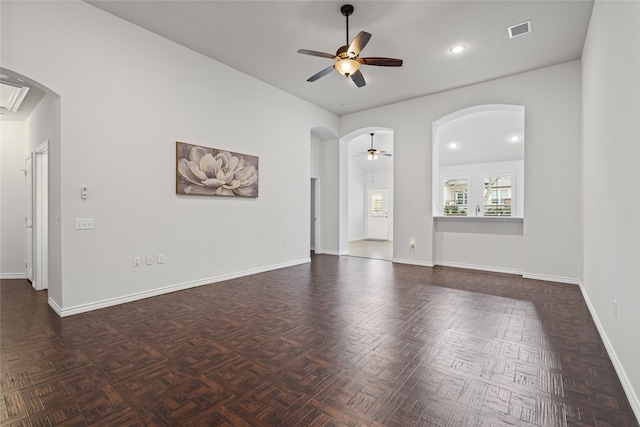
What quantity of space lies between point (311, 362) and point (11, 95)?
17.9 feet

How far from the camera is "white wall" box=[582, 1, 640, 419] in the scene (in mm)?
1838

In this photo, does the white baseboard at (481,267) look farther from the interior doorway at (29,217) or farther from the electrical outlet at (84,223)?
the interior doorway at (29,217)

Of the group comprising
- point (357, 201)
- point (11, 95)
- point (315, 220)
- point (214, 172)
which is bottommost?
point (315, 220)

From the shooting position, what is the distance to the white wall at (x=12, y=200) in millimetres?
5301

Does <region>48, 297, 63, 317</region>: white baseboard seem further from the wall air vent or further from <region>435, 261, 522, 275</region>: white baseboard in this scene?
<region>435, 261, 522, 275</region>: white baseboard

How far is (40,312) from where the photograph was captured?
345 centimetres

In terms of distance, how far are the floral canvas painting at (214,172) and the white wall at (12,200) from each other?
3.42m

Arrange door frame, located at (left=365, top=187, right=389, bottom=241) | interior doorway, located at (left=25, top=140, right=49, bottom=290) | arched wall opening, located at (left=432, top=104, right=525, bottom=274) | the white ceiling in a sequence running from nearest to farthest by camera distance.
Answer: the white ceiling → interior doorway, located at (left=25, top=140, right=49, bottom=290) → arched wall opening, located at (left=432, top=104, right=525, bottom=274) → door frame, located at (left=365, top=187, right=389, bottom=241)

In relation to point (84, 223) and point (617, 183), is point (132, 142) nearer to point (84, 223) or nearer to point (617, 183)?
point (84, 223)

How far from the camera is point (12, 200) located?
5445 millimetres

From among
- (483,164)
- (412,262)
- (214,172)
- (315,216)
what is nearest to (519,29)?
(412,262)

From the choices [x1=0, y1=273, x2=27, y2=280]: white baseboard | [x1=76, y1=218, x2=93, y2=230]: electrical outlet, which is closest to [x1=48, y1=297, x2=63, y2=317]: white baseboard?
[x1=76, y1=218, x2=93, y2=230]: electrical outlet

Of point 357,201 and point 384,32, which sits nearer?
point 384,32

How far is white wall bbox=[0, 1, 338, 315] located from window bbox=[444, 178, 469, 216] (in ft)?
24.2
